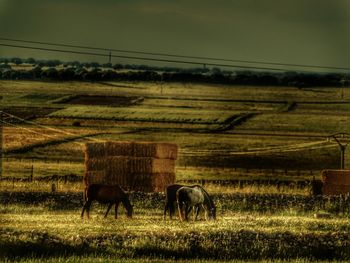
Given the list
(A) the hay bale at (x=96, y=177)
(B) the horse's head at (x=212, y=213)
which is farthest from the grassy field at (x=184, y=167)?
(A) the hay bale at (x=96, y=177)

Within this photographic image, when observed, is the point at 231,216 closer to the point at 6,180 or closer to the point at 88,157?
the point at 88,157

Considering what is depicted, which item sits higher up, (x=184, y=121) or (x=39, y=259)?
(x=184, y=121)

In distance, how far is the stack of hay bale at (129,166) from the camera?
113ft


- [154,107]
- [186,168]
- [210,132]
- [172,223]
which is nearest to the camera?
[172,223]

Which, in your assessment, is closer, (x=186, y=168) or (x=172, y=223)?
(x=172, y=223)

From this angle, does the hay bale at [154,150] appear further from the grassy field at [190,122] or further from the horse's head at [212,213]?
the horse's head at [212,213]

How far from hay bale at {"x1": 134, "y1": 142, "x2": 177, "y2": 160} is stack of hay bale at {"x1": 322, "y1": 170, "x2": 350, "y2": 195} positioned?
16.8 ft

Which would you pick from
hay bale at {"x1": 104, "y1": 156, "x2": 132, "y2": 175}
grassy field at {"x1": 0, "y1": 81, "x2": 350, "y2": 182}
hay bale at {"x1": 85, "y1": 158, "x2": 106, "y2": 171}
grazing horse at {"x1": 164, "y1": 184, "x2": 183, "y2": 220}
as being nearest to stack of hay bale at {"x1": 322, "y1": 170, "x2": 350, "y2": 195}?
hay bale at {"x1": 104, "y1": 156, "x2": 132, "y2": 175}

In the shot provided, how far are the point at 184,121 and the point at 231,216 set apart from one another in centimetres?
4348

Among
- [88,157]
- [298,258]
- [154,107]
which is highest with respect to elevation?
[154,107]

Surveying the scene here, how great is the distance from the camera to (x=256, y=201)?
27969 millimetres

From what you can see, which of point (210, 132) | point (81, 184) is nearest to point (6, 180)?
point (81, 184)

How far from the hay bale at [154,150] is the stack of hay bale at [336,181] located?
5.12 metres

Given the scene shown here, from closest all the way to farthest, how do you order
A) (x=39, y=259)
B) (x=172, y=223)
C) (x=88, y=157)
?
(x=39, y=259), (x=172, y=223), (x=88, y=157)
